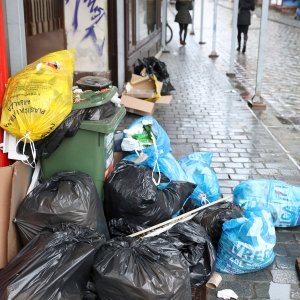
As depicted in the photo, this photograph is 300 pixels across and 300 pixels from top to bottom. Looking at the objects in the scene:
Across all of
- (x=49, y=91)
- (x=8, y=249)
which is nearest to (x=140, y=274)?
(x=8, y=249)

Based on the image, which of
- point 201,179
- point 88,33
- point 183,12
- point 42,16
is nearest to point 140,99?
point 88,33

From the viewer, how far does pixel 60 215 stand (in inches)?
120

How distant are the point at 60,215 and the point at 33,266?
53 cm

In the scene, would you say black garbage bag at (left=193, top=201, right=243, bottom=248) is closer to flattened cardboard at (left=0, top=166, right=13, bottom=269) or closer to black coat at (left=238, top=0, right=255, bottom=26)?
flattened cardboard at (left=0, top=166, right=13, bottom=269)

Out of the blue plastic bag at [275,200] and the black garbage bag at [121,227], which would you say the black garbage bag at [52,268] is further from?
the blue plastic bag at [275,200]

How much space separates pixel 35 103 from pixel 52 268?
105 centimetres

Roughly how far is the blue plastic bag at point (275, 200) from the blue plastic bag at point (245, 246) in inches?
20.2

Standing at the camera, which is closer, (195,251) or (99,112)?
(195,251)

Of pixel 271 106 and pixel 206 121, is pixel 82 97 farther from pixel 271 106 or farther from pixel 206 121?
pixel 271 106

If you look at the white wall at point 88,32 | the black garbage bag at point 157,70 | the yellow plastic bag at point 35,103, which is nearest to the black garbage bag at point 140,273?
the yellow plastic bag at point 35,103

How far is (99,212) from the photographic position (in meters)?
3.23

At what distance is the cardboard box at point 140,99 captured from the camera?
725 centimetres

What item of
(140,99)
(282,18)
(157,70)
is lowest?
(282,18)

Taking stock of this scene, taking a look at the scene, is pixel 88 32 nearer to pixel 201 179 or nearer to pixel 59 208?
pixel 201 179
